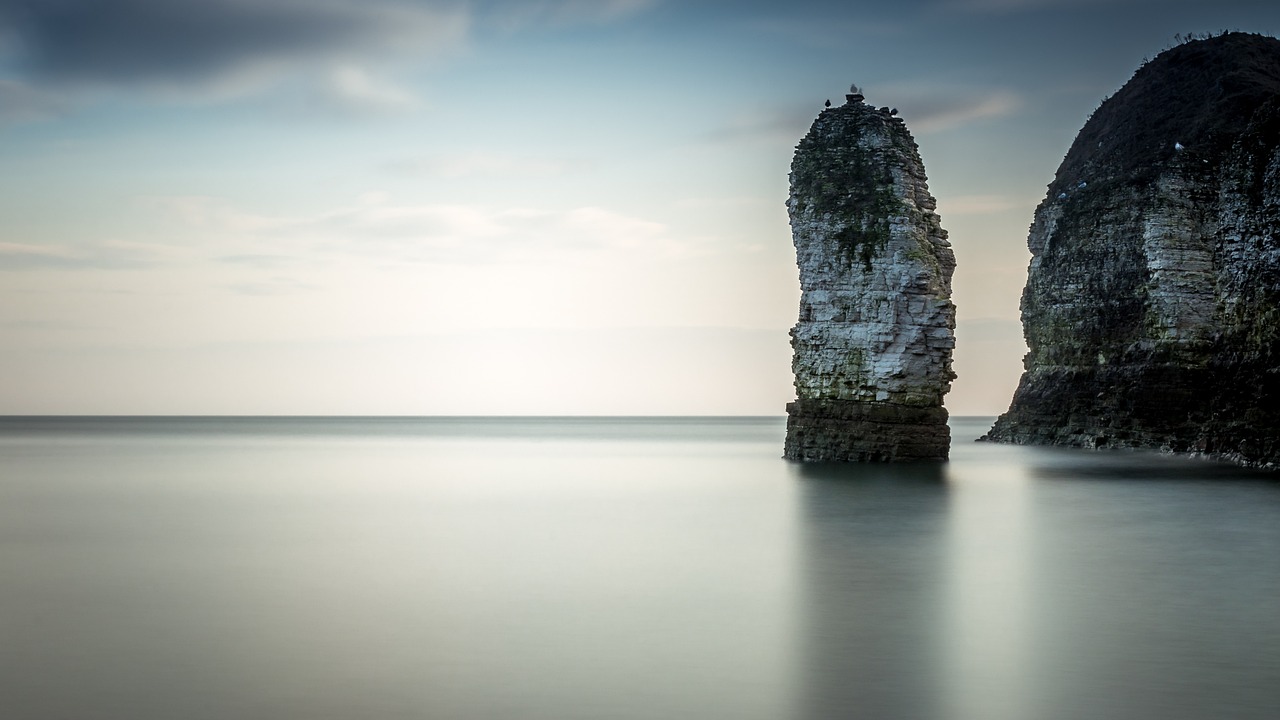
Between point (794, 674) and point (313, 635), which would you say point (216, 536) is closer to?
point (313, 635)

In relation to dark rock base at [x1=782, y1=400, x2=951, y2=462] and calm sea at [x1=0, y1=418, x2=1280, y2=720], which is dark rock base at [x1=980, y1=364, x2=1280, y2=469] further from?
dark rock base at [x1=782, y1=400, x2=951, y2=462]

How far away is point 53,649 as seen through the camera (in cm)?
1080

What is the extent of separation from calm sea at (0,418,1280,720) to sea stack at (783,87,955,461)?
17.5 ft

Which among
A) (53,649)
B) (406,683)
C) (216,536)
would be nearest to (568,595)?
(406,683)

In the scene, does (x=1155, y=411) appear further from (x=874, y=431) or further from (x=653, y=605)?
(x=653, y=605)

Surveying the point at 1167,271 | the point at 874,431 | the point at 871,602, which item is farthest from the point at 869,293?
the point at 871,602

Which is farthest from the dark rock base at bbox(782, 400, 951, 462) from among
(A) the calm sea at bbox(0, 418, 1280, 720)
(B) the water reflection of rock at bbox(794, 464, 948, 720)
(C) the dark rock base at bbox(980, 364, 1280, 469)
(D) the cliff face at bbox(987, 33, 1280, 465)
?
(D) the cliff face at bbox(987, 33, 1280, 465)

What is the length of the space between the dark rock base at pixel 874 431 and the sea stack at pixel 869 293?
3 centimetres

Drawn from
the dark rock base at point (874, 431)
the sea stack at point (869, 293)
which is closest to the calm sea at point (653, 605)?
the dark rock base at point (874, 431)

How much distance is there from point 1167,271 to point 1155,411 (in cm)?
559

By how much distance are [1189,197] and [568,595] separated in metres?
41.4

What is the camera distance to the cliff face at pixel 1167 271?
38.9 meters

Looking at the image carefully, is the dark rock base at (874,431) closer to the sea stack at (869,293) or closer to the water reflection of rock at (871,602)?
the sea stack at (869,293)

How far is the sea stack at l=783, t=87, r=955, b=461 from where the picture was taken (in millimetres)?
33281
